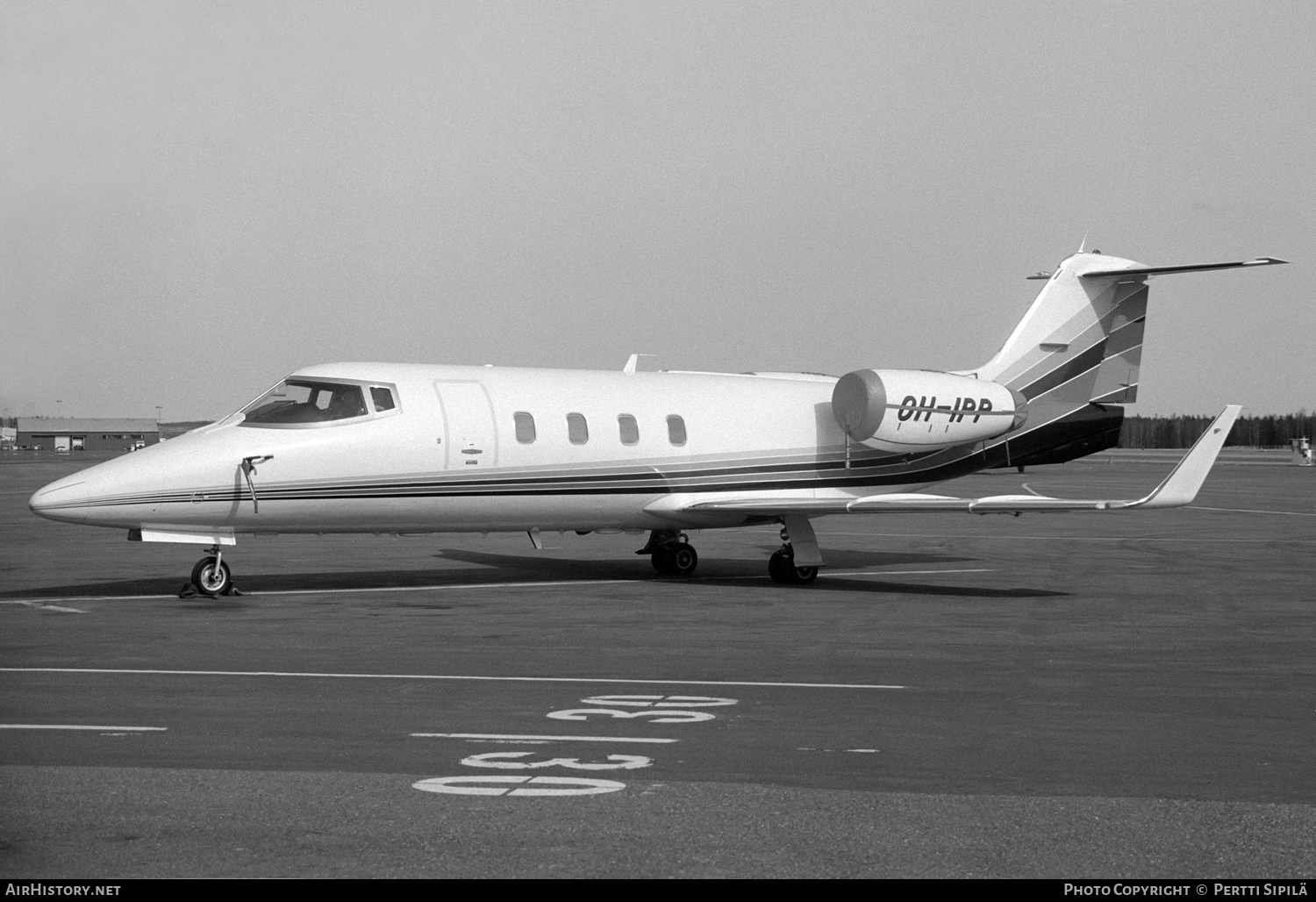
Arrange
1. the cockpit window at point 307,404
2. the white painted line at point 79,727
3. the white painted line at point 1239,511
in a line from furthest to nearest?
the white painted line at point 1239,511 < the cockpit window at point 307,404 < the white painted line at point 79,727

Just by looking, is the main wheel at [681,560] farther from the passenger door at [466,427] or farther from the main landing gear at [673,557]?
the passenger door at [466,427]

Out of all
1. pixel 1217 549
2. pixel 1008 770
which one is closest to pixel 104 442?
pixel 1217 549

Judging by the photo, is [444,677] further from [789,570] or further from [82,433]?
[82,433]

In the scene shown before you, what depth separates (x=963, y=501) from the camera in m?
19.1

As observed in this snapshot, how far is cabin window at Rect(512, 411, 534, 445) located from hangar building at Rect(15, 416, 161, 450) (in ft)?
550

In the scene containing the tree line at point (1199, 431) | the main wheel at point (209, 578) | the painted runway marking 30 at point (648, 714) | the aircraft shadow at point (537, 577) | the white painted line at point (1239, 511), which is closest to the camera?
the painted runway marking 30 at point (648, 714)

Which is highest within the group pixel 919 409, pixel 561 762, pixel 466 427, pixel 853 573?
pixel 919 409

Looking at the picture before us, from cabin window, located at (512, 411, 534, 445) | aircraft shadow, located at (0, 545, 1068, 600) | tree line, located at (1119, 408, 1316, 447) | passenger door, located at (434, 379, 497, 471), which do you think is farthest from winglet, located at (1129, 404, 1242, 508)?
tree line, located at (1119, 408, 1316, 447)

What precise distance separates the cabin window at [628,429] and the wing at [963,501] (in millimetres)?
980

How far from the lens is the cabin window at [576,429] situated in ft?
66.0

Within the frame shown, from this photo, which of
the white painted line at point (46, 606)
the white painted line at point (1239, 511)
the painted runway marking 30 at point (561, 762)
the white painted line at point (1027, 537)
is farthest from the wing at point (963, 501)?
the white painted line at point (1239, 511)

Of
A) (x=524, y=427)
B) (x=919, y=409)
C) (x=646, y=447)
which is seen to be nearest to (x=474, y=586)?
(x=524, y=427)

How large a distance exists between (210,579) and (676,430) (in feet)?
22.4

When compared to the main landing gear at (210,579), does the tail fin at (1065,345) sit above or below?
above
